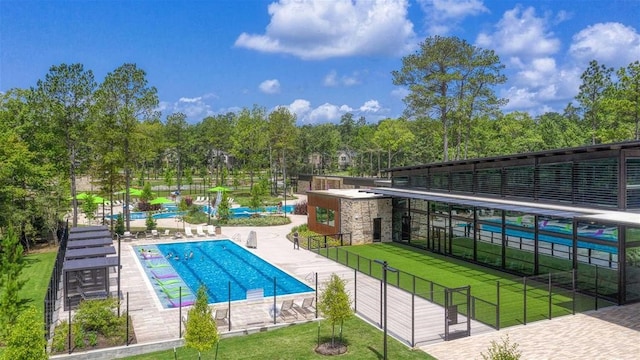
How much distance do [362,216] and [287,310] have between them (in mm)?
14346

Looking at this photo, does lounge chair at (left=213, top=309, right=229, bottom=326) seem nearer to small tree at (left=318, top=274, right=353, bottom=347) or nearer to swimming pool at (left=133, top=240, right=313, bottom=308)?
swimming pool at (left=133, top=240, right=313, bottom=308)

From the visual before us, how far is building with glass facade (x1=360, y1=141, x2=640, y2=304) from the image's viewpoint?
1827 centimetres

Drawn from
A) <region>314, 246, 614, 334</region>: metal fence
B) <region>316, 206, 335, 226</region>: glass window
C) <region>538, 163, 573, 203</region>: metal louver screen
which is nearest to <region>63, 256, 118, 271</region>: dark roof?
<region>314, 246, 614, 334</region>: metal fence

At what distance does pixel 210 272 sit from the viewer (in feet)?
87.7

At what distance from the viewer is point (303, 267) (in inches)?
1022

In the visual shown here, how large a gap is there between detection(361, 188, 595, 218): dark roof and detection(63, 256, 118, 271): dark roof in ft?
55.4

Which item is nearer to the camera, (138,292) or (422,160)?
(138,292)

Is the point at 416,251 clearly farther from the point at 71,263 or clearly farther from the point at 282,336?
Answer: the point at 71,263

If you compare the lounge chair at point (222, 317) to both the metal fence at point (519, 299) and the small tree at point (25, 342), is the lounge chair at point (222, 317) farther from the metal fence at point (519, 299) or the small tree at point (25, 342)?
the small tree at point (25, 342)

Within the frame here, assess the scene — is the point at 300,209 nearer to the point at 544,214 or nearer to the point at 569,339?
the point at 544,214

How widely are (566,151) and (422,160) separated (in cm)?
5830

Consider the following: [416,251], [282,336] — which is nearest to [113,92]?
[416,251]

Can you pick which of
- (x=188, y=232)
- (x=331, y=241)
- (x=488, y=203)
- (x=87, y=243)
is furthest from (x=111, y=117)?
(x=488, y=203)

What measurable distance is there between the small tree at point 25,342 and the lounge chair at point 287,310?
8847 millimetres
